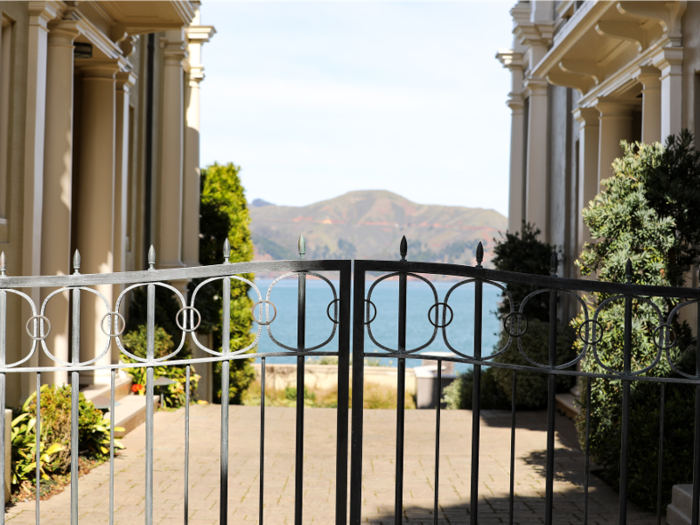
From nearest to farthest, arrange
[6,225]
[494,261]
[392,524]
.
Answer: [392,524]
[6,225]
[494,261]

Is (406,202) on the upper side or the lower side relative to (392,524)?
upper

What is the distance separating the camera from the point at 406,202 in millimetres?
169625

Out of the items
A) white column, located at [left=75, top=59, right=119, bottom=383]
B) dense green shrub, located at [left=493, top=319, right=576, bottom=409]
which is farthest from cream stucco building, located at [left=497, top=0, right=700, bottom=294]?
white column, located at [left=75, top=59, right=119, bottom=383]

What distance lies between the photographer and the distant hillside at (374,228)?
146 meters

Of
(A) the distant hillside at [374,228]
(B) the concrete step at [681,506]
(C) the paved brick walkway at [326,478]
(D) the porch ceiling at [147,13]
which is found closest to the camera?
(B) the concrete step at [681,506]

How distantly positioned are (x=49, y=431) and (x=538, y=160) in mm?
9492

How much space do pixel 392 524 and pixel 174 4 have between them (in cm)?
645

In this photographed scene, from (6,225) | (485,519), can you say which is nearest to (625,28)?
(485,519)

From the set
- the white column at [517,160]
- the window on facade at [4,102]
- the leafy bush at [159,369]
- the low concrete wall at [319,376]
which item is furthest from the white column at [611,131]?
the low concrete wall at [319,376]

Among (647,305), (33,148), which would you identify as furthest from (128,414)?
(647,305)

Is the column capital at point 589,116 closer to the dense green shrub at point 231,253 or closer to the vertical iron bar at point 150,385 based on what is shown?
the dense green shrub at point 231,253

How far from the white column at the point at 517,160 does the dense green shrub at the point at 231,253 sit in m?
5.88

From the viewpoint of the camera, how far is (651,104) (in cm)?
740

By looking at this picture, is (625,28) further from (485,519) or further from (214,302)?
(214,302)
